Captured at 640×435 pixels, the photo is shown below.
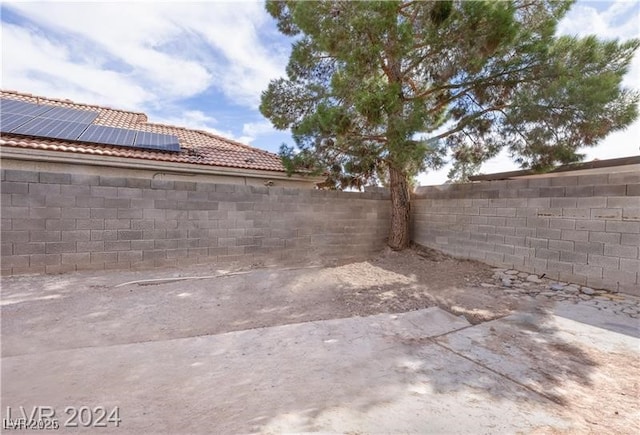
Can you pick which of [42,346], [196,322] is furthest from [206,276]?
[42,346]

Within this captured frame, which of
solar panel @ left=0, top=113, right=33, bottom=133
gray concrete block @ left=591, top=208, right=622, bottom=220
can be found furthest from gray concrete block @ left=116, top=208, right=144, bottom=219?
gray concrete block @ left=591, top=208, right=622, bottom=220

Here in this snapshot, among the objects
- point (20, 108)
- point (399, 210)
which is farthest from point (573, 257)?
point (20, 108)

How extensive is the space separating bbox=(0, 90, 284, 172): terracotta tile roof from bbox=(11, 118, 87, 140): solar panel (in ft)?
0.36

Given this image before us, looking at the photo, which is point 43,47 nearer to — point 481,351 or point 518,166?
point 481,351

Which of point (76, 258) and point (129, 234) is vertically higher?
point (129, 234)

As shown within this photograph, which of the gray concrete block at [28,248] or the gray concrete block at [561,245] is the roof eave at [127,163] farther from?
the gray concrete block at [561,245]

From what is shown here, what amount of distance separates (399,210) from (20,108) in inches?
362

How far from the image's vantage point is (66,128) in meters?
6.24

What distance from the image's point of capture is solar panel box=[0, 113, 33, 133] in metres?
5.35

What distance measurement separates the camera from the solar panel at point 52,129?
550 cm

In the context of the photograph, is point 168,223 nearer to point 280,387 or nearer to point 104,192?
point 104,192

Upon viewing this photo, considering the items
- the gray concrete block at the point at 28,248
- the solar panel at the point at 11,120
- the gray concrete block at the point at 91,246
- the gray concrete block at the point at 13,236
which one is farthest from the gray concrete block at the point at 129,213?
the solar panel at the point at 11,120

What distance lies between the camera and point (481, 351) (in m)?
2.85

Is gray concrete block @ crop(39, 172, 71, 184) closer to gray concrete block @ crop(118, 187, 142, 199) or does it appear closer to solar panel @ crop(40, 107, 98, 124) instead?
gray concrete block @ crop(118, 187, 142, 199)
